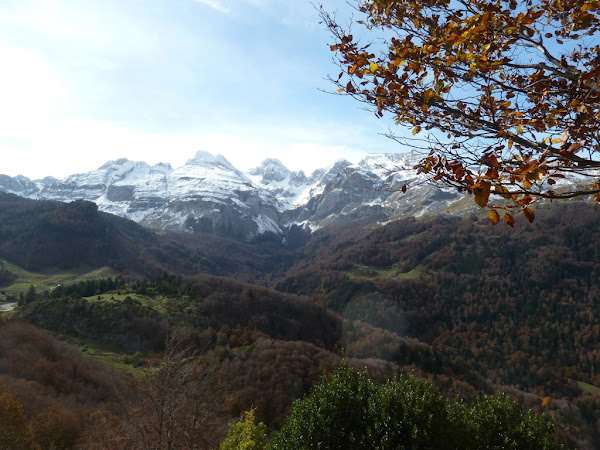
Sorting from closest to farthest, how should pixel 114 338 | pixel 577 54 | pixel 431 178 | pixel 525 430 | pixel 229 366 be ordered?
1. pixel 431 178
2. pixel 577 54
3. pixel 525 430
4. pixel 229 366
5. pixel 114 338

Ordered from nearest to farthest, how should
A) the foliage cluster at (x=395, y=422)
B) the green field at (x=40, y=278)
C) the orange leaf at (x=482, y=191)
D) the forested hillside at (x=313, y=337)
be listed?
the orange leaf at (x=482, y=191) < the foliage cluster at (x=395, y=422) < the forested hillside at (x=313, y=337) < the green field at (x=40, y=278)

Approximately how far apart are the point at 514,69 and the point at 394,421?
12354mm

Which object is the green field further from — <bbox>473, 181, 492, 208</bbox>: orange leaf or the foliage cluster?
<bbox>473, 181, 492, 208</bbox>: orange leaf

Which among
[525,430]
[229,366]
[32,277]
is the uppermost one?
[525,430]

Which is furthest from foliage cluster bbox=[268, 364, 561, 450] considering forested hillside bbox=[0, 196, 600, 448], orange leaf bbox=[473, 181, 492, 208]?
orange leaf bbox=[473, 181, 492, 208]

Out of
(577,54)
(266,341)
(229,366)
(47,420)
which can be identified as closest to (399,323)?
(266,341)

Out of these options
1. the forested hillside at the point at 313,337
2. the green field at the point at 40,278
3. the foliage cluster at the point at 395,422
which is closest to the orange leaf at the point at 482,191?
the foliage cluster at the point at 395,422

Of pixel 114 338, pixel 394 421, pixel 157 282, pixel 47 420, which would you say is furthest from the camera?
pixel 157 282

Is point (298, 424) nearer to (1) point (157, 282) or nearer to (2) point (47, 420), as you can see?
(2) point (47, 420)

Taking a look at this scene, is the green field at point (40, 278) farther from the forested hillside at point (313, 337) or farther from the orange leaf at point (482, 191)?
the orange leaf at point (482, 191)

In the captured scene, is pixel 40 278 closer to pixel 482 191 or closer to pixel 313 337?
pixel 313 337

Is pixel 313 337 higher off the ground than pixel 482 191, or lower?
lower

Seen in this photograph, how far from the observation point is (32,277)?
174 meters

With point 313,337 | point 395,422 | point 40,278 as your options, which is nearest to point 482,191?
point 395,422
